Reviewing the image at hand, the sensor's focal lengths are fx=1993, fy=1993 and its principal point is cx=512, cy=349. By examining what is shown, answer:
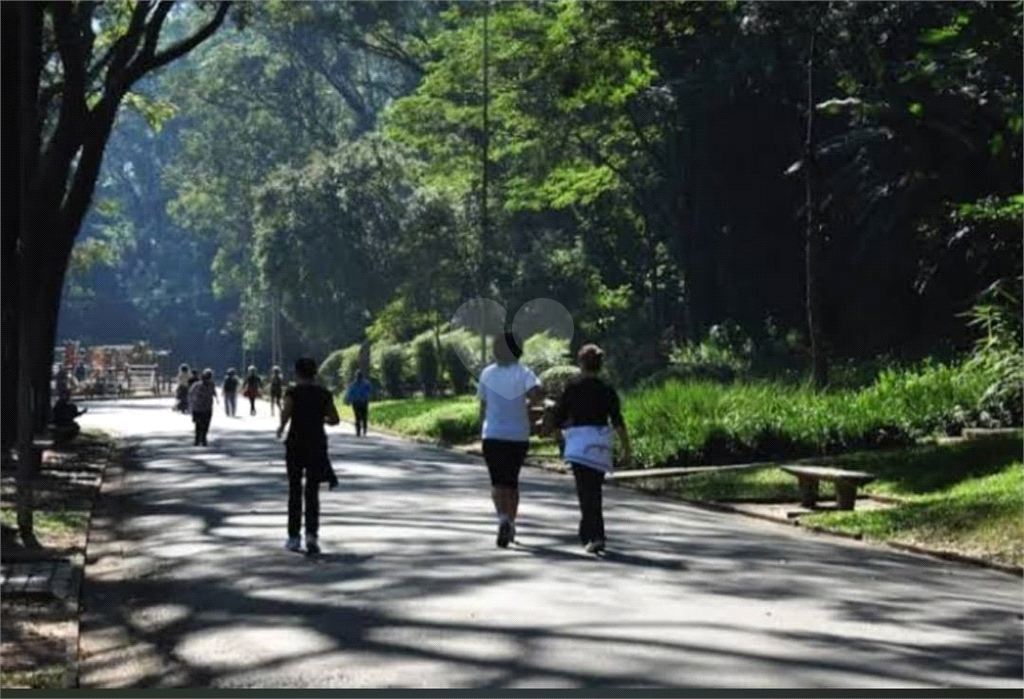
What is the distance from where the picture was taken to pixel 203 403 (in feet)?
123

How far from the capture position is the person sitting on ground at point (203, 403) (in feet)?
122

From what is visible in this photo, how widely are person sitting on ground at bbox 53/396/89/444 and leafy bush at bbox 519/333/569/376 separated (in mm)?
12353

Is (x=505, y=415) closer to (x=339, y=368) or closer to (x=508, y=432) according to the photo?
(x=508, y=432)

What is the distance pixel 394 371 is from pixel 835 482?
47.0 metres

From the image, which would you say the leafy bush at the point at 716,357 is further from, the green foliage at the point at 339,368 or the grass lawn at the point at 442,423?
the green foliage at the point at 339,368

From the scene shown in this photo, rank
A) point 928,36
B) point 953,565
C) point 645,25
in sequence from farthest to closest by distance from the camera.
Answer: point 645,25, point 953,565, point 928,36

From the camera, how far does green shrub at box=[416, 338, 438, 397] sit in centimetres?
6594

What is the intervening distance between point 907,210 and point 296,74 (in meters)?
66.2

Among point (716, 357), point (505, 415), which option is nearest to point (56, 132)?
point (505, 415)

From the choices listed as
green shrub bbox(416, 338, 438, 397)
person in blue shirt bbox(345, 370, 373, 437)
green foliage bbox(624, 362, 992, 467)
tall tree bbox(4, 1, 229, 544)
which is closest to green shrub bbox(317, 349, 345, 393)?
green shrub bbox(416, 338, 438, 397)

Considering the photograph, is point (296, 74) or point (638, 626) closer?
point (638, 626)

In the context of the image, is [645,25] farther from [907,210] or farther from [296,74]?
[296,74]

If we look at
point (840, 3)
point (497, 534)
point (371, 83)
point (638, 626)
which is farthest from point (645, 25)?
point (371, 83)

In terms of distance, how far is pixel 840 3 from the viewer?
34688 millimetres
